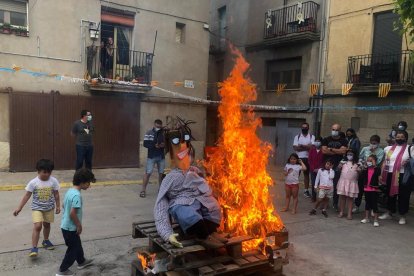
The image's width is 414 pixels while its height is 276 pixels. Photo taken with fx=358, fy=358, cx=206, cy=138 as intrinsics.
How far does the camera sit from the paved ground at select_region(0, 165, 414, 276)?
15.3 feet

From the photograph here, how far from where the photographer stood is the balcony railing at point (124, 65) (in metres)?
12.0

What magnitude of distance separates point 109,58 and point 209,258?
395 inches

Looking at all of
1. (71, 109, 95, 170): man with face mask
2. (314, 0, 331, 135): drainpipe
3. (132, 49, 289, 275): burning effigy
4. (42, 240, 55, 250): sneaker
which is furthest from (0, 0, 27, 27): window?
(314, 0, 331, 135): drainpipe

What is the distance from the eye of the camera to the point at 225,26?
18562 millimetres

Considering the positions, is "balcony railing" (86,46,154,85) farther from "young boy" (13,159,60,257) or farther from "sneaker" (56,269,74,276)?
"sneaker" (56,269,74,276)

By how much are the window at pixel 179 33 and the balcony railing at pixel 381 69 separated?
629cm

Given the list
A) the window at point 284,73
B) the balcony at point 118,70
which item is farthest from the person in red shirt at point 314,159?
the window at point 284,73

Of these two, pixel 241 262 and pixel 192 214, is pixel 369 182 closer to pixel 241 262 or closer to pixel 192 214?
pixel 241 262

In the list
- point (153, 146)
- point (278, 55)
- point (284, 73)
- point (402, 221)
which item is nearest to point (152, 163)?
point (153, 146)

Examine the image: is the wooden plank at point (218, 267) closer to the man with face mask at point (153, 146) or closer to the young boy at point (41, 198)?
the young boy at point (41, 198)

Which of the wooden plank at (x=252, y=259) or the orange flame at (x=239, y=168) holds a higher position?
the orange flame at (x=239, y=168)

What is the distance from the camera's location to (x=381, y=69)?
38.4 ft

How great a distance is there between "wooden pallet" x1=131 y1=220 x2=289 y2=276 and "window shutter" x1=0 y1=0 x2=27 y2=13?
9.38 meters

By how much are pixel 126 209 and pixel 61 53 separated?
6441mm
